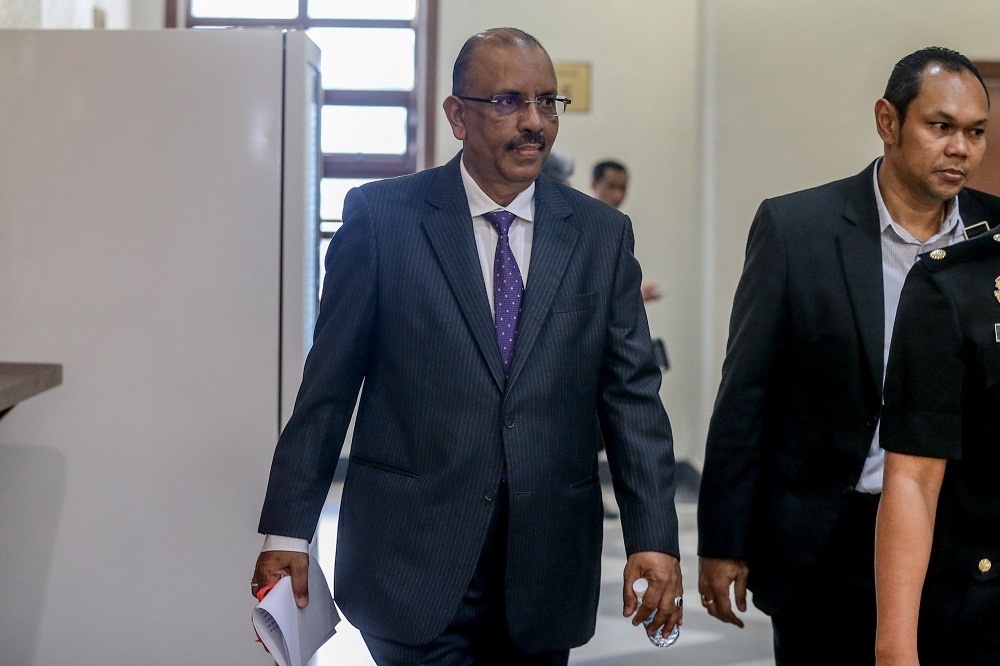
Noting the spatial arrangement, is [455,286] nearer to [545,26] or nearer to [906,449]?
[906,449]

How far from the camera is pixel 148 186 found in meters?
2.83

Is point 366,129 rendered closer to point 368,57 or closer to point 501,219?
point 368,57

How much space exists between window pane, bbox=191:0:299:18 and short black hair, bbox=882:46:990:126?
5.42 metres

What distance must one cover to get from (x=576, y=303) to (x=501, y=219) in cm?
19

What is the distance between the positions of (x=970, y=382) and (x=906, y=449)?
5.0 inches

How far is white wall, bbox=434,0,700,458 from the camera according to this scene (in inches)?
261

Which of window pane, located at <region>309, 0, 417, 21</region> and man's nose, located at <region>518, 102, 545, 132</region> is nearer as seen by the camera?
man's nose, located at <region>518, 102, 545, 132</region>

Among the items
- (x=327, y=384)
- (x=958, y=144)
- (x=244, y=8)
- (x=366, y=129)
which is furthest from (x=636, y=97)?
(x=327, y=384)

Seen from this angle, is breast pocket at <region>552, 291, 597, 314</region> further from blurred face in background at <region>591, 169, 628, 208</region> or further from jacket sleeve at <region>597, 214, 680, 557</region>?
Result: blurred face in background at <region>591, 169, 628, 208</region>

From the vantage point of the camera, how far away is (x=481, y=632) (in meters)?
1.91

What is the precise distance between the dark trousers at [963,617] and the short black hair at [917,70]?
32.6 inches

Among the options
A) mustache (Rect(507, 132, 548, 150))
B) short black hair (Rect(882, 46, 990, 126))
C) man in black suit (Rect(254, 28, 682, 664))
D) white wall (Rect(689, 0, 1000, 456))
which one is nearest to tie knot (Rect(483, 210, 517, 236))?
man in black suit (Rect(254, 28, 682, 664))

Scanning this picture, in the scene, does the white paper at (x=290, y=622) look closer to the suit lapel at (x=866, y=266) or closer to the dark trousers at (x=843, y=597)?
the dark trousers at (x=843, y=597)

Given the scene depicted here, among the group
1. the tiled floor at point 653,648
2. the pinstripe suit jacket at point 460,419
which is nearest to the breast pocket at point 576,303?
the pinstripe suit jacket at point 460,419
